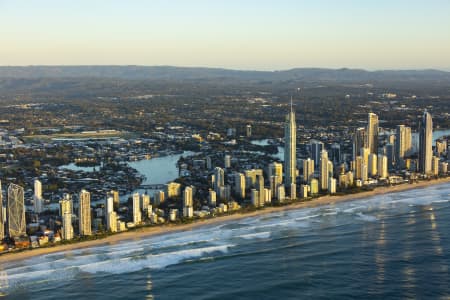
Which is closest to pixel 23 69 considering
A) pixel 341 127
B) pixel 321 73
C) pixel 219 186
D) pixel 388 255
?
pixel 321 73

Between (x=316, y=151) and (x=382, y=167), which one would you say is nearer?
(x=382, y=167)

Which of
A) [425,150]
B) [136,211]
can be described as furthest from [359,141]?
[136,211]

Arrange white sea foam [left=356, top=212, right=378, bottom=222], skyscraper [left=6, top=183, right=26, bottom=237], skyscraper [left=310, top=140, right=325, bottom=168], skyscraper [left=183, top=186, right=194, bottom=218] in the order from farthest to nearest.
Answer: skyscraper [left=310, top=140, right=325, bottom=168] < skyscraper [left=183, top=186, right=194, bottom=218] < white sea foam [left=356, top=212, right=378, bottom=222] < skyscraper [left=6, top=183, right=26, bottom=237]

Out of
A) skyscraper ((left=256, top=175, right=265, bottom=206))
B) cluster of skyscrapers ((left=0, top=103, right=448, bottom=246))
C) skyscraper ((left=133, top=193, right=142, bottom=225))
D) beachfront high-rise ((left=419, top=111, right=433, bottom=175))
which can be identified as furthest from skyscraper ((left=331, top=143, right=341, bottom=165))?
skyscraper ((left=133, top=193, right=142, bottom=225))

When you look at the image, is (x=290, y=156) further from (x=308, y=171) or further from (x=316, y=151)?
(x=316, y=151)

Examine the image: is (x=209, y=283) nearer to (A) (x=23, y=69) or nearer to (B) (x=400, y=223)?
(B) (x=400, y=223)

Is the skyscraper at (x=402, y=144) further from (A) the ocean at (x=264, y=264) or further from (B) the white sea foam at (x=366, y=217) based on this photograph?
(A) the ocean at (x=264, y=264)

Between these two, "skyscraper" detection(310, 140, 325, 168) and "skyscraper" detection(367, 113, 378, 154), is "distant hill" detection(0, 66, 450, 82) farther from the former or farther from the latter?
"skyscraper" detection(310, 140, 325, 168)
